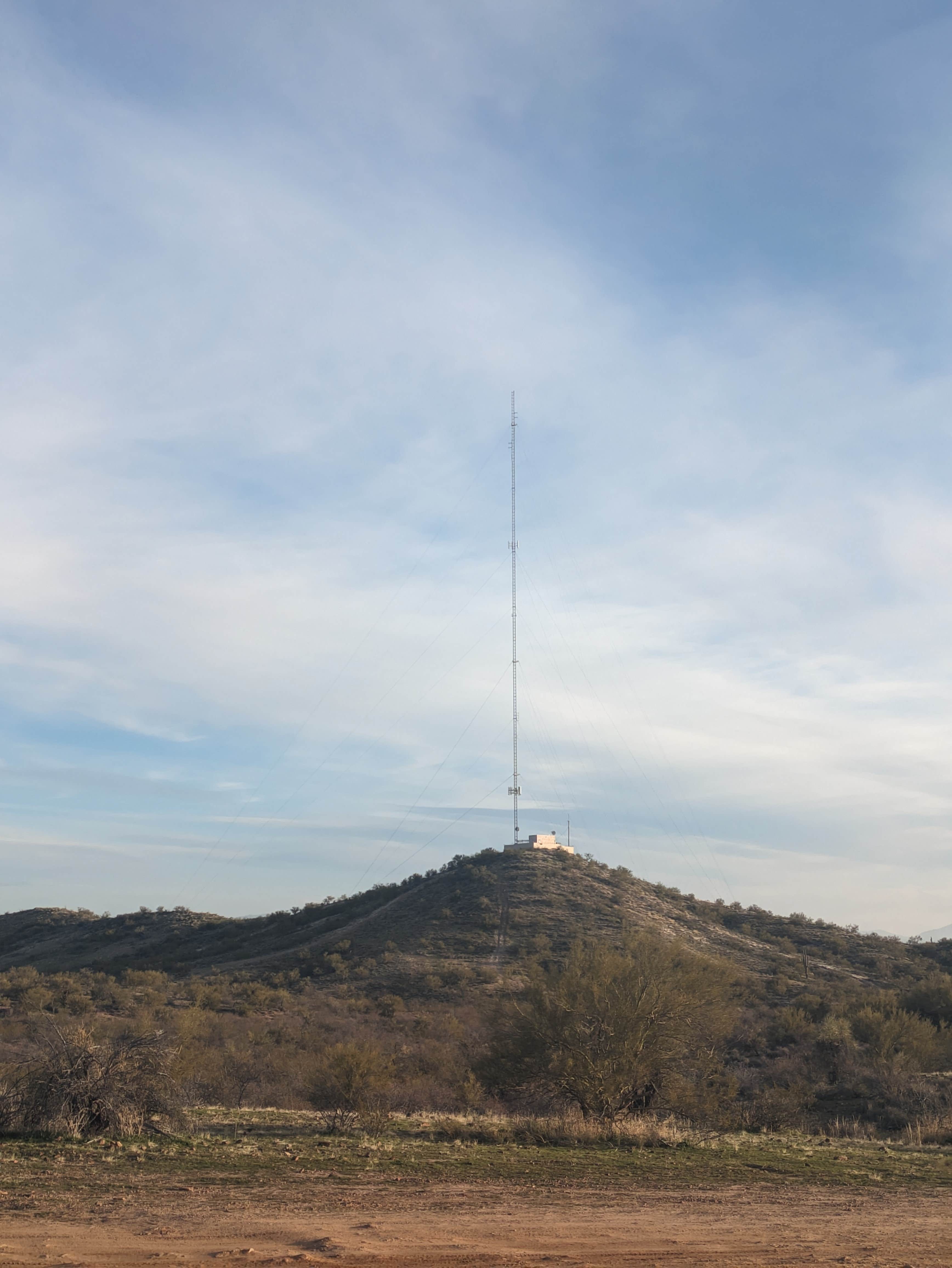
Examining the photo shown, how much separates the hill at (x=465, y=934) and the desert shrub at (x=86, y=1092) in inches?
1350

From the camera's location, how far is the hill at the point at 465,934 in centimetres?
5575

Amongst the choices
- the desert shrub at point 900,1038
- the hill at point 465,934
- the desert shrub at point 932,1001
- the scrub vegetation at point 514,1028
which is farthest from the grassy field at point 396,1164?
the hill at point 465,934

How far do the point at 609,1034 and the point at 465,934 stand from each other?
38.9 meters

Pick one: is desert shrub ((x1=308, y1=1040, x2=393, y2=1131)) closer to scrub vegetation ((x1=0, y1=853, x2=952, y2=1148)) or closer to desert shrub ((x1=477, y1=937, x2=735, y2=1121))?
scrub vegetation ((x1=0, y1=853, x2=952, y2=1148))

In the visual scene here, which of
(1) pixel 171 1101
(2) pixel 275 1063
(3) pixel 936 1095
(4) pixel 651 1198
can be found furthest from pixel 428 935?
(4) pixel 651 1198

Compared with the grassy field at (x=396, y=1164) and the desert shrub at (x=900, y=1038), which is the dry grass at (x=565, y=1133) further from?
the desert shrub at (x=900, y=1038)

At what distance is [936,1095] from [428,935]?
38314mm

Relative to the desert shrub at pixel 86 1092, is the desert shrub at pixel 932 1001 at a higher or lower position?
lower

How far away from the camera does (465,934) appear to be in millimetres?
58875

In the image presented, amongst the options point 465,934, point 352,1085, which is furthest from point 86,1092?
point 465,934

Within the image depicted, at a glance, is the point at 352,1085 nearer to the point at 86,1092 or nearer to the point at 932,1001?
the point at 86,1092

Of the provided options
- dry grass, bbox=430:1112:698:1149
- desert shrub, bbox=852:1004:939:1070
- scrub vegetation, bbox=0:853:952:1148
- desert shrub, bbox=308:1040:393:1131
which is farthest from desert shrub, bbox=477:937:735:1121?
desert shrub, bbox=852:1004:939:1070

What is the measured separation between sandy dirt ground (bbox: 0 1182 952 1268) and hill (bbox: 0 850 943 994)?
1505 inches

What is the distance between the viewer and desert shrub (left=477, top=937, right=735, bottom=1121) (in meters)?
21.2
